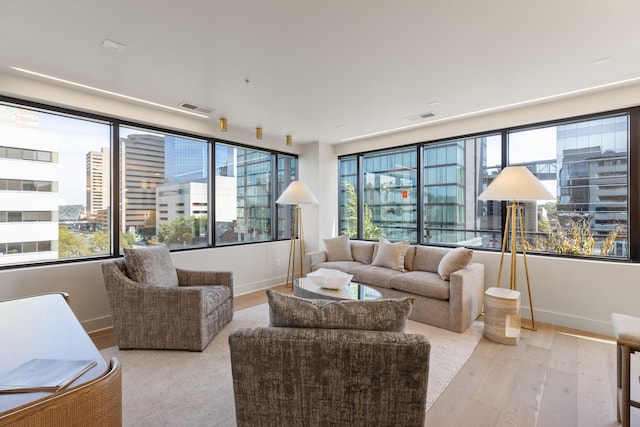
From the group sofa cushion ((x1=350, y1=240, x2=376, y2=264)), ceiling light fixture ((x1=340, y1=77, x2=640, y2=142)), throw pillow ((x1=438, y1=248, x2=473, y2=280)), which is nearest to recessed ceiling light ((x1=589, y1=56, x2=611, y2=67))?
ceiling light fixture ((x1=340, y1=77, x2=640, y2=142))

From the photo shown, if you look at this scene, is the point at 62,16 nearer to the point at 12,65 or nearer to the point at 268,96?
the point at 12,65

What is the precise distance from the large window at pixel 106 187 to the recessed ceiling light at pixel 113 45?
1.46m

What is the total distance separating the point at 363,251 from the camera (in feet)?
15.7

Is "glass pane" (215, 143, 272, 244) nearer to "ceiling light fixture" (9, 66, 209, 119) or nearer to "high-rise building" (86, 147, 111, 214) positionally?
"ceiling light fixture" (9, 66, 209, 119)

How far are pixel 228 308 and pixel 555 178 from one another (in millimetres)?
4164

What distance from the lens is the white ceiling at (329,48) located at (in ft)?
6.15

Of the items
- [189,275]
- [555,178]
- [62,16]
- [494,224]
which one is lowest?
[189,275]

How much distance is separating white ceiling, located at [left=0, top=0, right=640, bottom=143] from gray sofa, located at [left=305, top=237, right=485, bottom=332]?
1939 millimetres

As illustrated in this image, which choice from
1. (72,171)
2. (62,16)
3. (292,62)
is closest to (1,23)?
(62,16)

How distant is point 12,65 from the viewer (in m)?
2.58

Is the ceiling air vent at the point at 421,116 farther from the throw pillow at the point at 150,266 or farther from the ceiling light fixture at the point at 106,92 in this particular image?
the throw pillow at the point at 150,266

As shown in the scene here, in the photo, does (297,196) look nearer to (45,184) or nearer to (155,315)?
(155,315)

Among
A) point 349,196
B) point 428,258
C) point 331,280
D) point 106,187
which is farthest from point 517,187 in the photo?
point 106,187

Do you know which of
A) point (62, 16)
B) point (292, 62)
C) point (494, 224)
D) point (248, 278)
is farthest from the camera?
point (248, 278)
